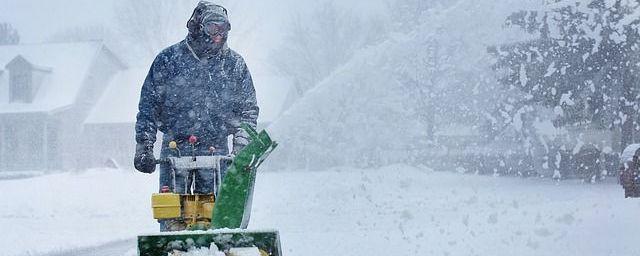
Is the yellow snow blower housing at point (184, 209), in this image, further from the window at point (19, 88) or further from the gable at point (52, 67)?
the window at point (19, 88)

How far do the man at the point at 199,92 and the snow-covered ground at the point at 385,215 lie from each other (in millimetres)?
3132

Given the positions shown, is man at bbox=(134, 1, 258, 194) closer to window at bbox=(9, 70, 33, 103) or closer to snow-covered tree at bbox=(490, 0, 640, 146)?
snow-covered tree at bbox=(490, 0, 640, 146)

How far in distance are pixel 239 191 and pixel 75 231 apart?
891 cm

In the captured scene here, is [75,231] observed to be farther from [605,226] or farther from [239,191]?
[239,191]

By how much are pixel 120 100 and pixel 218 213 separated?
41568mm

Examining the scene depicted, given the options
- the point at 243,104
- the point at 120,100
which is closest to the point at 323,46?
the point at 120,100

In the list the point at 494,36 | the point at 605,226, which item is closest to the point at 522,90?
the point at 494,36

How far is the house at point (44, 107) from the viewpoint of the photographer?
4191 cm

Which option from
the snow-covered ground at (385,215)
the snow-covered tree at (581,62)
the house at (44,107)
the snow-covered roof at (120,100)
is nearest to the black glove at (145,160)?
the snow-covered ground at (385,215)

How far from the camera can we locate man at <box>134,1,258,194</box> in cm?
554

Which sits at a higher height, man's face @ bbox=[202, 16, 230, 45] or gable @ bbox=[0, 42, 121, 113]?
gable @ bbox=[0, 42, 121, 113]

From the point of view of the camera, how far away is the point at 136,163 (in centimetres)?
503

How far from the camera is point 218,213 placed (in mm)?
4402

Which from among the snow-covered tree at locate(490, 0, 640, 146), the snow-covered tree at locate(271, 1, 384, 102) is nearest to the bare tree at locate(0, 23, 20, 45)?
the snow-covered tree at locate(271, 1, 384, 102)
